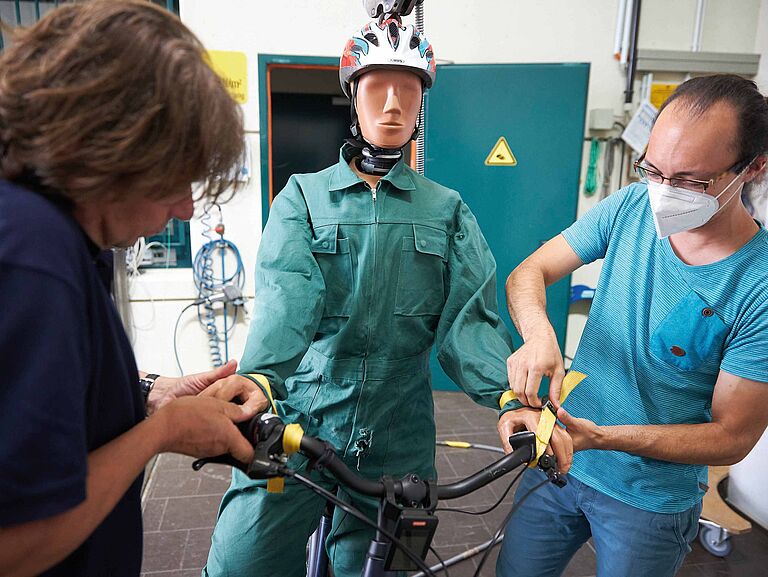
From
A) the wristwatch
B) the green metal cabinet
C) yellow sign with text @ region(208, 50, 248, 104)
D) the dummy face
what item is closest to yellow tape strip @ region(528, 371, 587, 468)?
the dummy face

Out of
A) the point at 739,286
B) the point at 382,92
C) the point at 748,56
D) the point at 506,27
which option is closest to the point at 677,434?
the point at 739,286

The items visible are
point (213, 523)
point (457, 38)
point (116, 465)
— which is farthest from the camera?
point (457, 38)

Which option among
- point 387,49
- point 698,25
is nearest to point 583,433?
point 387,49

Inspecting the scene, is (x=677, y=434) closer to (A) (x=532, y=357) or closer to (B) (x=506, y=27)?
(A) (x=532, y=357)

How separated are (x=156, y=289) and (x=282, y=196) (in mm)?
2759

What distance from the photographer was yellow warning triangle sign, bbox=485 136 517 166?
3.99 m

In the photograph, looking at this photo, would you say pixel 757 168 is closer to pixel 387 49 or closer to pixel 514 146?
pixel 387 49

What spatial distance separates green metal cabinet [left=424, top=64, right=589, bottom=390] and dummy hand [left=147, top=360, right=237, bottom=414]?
10.3ft

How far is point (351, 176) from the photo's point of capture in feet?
4.85

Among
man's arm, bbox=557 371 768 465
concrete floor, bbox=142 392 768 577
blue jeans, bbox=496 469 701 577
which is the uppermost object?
man's arm, bbox=557 371 768 465

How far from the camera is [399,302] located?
1.48 m

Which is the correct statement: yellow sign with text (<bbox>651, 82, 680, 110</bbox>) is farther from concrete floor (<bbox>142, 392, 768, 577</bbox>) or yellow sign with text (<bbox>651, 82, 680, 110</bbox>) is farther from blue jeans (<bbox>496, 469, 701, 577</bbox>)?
blue jeans (<bbox>496, 469, 701, 577</bbox>)

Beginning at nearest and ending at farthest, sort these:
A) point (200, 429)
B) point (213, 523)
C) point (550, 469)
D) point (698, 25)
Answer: point (200, 429) < point (550, 469) < point (213, 523) < point (698, 25)

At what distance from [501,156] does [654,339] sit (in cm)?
283
